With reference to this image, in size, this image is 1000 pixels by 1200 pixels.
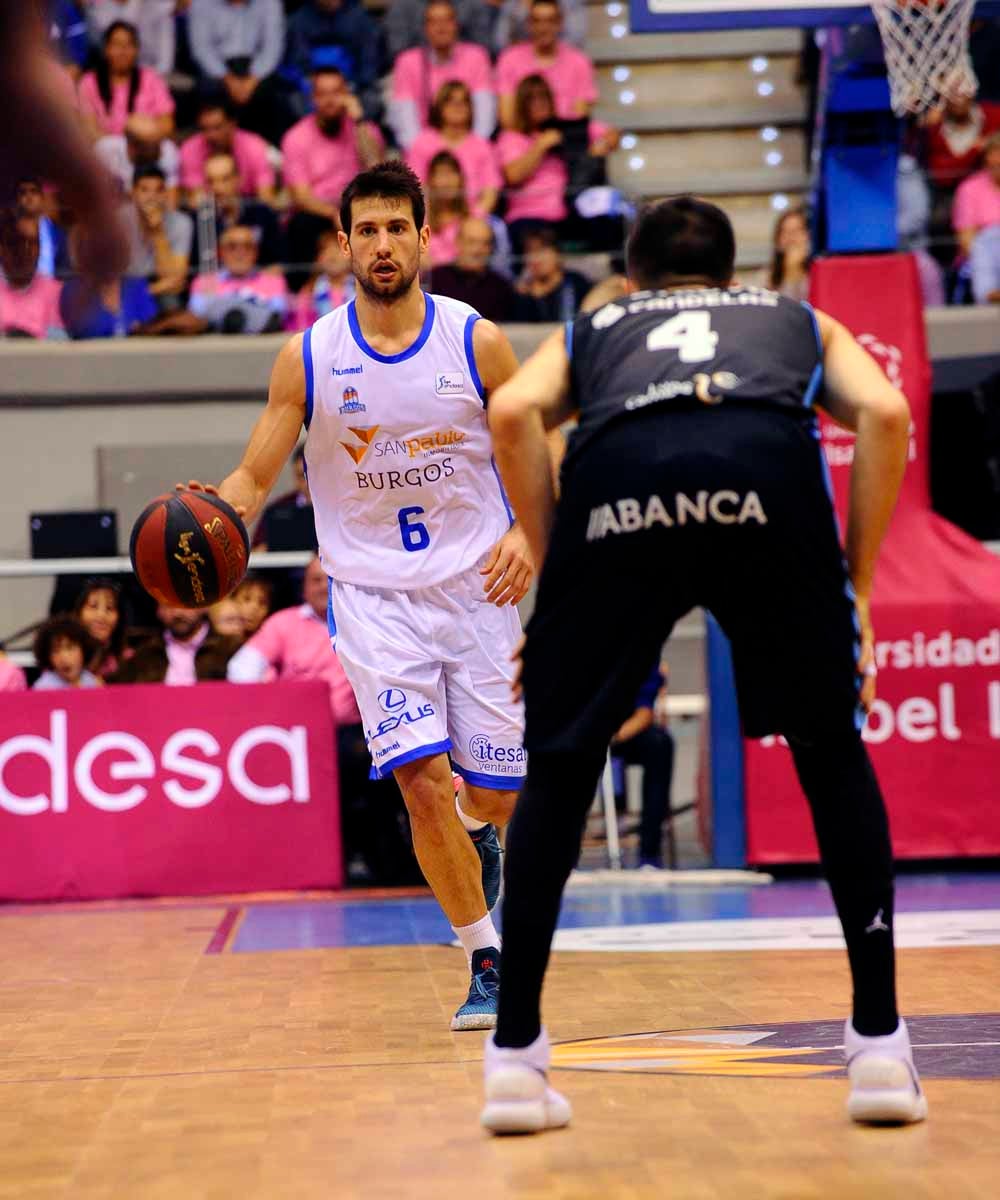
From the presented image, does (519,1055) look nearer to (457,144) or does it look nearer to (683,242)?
(683,242)

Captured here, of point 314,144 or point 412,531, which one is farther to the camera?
point 314,144

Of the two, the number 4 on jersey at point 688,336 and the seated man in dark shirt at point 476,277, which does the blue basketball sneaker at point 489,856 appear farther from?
the seated man in dark shirt at point 476,277

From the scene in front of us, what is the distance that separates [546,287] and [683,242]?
911cm

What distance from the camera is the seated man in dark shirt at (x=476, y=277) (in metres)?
12.2

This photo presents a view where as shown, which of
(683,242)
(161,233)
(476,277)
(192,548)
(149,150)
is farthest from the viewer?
(149,150)

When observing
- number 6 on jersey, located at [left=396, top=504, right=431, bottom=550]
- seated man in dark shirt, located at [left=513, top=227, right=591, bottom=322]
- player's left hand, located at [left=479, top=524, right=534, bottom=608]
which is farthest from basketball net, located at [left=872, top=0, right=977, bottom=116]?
player's left hand, located at [left=479, top=524, right=534, bottom=608]

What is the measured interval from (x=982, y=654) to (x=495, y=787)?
4.21 meters

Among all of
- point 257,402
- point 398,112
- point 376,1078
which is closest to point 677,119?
point 398,112

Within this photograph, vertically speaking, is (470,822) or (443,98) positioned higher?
(443,98)

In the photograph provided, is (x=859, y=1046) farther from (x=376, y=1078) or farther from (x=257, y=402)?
(x=257, y=402)

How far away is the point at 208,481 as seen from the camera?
12.6 metres

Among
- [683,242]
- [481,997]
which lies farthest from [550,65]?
[683,242]

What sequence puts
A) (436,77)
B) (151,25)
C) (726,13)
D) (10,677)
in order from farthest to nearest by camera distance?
(151,25)
(436,77)
(10,677)
(726,13)

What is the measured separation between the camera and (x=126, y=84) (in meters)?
13.0
